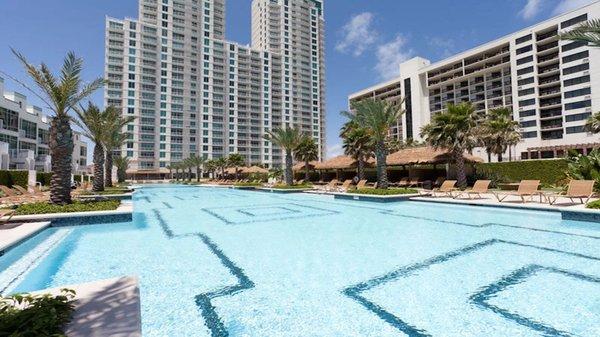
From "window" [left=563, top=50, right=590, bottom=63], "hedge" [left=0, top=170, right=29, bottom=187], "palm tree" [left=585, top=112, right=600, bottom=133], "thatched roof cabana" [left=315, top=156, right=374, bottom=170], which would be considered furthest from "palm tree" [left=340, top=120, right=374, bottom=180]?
"window" [left=563, top=50, right=590, bottom=63]

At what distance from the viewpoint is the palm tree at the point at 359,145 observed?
31.4 m

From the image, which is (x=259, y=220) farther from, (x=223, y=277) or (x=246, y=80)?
(x=246, y=80)

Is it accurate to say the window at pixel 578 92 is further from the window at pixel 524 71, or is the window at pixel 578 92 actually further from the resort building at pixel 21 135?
the resort building at pixel 21 135

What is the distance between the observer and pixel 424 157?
2705 centimetres

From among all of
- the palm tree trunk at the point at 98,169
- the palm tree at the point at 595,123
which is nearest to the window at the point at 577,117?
the palm tree at the point at 595,123

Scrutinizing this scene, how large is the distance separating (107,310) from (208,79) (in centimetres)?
9970

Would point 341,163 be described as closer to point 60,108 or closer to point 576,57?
point 60,108

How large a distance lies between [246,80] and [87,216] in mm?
96791

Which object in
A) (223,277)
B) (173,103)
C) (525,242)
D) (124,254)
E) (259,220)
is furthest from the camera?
(173,103)

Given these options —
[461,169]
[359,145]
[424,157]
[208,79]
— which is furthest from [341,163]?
[208,79]

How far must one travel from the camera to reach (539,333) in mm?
3322

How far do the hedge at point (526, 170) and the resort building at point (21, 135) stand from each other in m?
42.3

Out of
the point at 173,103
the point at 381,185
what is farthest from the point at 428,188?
the point at 173,103

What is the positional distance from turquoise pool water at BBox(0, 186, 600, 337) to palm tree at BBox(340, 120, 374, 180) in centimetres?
2131
